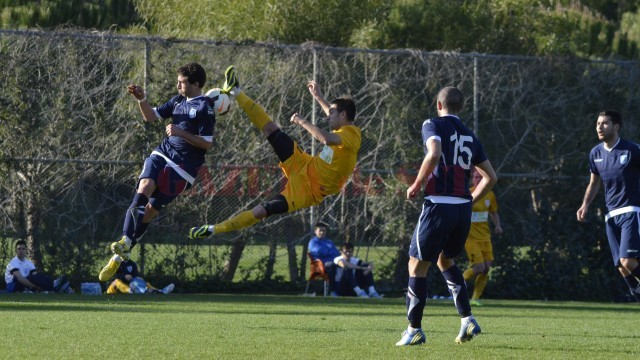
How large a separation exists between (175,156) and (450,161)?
130 inches

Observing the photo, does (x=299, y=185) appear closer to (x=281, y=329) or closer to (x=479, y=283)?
(x=281, y=329)

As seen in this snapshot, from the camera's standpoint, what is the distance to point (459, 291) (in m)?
9.15

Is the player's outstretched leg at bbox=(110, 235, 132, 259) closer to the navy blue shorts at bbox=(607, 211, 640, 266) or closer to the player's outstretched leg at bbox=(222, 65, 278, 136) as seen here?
the player's outstretched leg at bbox=(222, 65, 278, 136)

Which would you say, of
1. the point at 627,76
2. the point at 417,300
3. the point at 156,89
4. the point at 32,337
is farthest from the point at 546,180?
the point at 32,337

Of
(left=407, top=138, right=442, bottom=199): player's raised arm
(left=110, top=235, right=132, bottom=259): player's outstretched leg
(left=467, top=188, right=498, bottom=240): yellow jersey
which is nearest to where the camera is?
(left=407, top=138, right=442, bottom=199): player's raised arm

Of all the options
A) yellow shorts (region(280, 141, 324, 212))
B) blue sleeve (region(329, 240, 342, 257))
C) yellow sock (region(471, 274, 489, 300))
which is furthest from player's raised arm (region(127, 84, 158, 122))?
yellow sock (region(471, 274, 489, 300))

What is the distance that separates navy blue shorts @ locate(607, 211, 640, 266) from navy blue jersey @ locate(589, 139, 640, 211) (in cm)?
14

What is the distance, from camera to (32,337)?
8.84 metres

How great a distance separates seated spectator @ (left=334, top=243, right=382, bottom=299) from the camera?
673 inches

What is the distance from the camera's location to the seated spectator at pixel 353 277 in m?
17.1

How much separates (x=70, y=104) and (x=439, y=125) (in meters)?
9.29

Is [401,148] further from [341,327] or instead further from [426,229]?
[426,229]

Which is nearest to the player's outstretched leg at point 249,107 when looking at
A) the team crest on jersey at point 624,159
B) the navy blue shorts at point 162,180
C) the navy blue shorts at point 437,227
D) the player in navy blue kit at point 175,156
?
the player in navy blue kit at point 175,156

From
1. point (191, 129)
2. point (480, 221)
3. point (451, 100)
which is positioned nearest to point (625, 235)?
point (451, 100)
